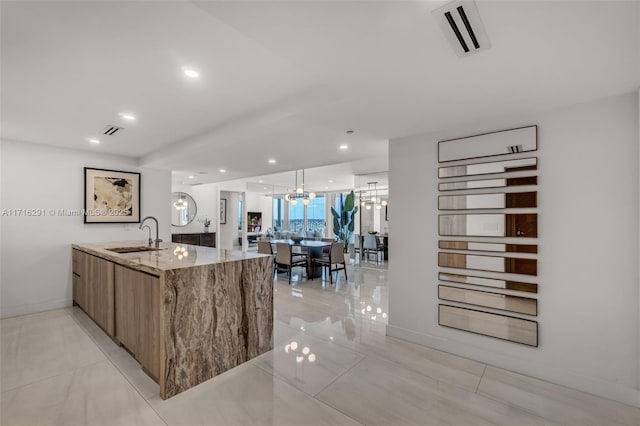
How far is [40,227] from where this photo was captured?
4145 millimetres

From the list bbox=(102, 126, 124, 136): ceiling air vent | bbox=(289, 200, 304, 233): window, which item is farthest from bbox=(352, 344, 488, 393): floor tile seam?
bbox=(289, 200, 304, 233): window

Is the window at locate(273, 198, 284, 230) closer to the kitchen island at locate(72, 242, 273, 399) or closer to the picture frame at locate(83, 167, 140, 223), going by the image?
the picture frame at locate(83, 167, 140, 223)

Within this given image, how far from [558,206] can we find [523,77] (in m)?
1.18

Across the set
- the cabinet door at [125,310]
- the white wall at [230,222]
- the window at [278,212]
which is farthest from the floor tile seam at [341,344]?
the window at [278,212]

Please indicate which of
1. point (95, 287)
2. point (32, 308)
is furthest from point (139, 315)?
point (32, 308)

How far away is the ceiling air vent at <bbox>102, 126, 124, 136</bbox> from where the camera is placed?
136 inches

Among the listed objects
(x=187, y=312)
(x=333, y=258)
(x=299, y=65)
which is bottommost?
(x=333, y=258)

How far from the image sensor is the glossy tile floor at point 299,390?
1977 millimetres

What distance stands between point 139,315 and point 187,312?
566 millimetres

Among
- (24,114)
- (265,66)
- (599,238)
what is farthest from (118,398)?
(599,238)

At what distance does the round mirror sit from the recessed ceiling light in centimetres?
727

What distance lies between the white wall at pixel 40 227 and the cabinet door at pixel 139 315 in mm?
2269

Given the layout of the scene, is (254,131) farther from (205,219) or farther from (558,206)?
(205,219)

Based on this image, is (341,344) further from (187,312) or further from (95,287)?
(95,287)
